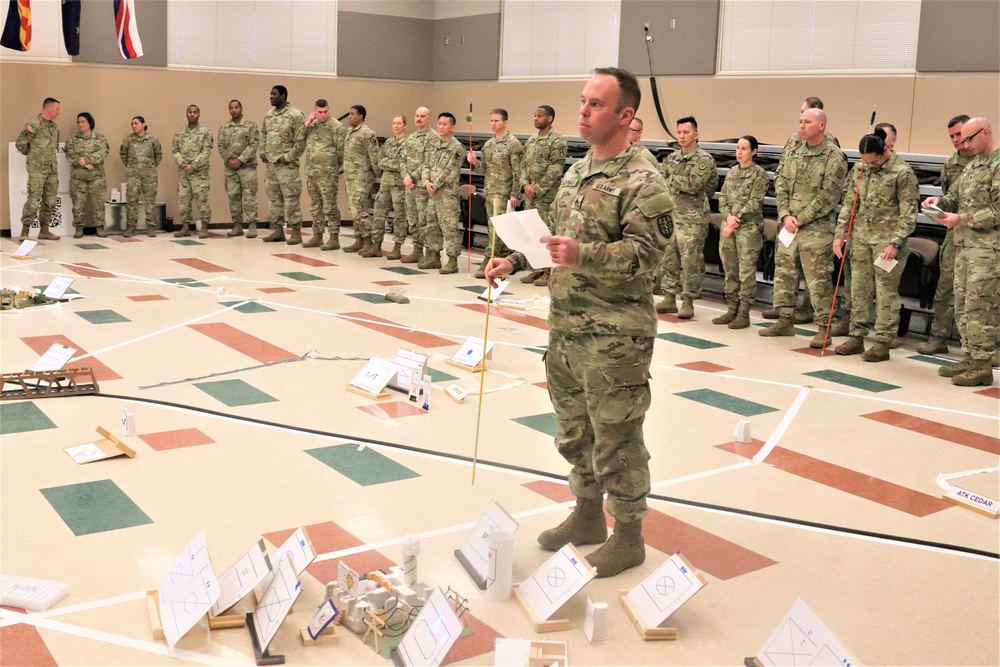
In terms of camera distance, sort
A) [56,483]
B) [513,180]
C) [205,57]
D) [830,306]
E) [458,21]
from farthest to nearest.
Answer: [458,21] → [205,57] → [513,180] → [830,306] → [56,483]

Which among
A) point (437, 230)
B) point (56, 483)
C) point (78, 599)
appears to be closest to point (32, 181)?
point (437, 230)

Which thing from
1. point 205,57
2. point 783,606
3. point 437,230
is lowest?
point 783,606

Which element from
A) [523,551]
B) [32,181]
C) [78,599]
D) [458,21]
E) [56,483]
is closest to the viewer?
[78,599]

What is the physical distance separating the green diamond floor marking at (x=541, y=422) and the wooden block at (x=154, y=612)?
7.93ft

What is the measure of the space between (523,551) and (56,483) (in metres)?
1.97

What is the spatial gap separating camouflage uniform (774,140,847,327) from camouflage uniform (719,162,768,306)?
0.87 feet

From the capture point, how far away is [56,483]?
395cm

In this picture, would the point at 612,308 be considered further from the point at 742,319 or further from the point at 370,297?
the point at 370,297

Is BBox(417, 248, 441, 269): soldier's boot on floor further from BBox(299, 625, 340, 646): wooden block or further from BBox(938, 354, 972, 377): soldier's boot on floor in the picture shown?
BBox(299, 625, 340, 646): wooden block

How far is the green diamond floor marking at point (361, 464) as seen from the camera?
165 inches

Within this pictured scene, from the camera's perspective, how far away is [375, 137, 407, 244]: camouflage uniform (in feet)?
35.3

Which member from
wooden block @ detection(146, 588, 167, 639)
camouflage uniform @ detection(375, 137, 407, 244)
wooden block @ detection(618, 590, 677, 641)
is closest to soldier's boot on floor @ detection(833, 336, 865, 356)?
wooden block @ detection(618, 590, 677, 641)

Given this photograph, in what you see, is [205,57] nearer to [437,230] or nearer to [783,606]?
[437,230]

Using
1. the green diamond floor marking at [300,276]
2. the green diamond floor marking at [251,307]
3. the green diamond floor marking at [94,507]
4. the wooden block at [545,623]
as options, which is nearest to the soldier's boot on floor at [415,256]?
the green diamond floor marking at [300,276]
